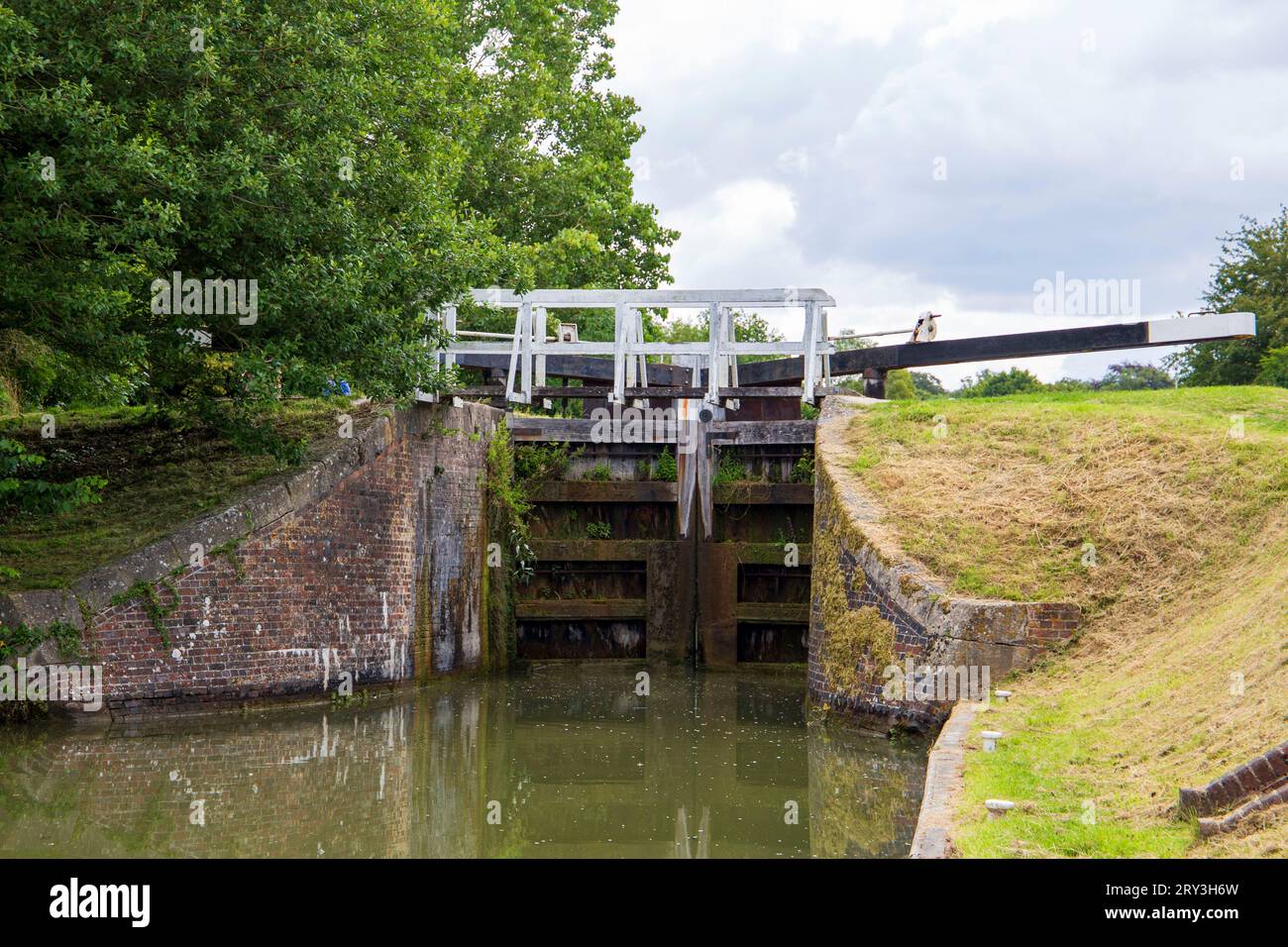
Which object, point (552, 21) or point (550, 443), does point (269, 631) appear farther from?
point (552, 21)

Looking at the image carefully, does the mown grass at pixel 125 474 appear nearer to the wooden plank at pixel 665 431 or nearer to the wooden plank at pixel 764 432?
the wooden plank at pixel 665 431

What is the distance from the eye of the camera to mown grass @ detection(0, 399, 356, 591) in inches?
508

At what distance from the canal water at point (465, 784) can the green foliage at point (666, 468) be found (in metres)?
4.28

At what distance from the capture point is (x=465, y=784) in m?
10.7

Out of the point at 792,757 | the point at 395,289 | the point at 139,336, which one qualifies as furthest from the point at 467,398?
the point at 792,757

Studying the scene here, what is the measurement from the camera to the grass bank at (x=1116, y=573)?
23.8 ft

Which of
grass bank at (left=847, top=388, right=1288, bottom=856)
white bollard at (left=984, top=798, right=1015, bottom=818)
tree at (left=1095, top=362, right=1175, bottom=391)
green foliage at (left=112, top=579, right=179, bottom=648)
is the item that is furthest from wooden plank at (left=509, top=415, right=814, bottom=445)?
tree at (left=1095, top=362, right=1175, bottom=391)

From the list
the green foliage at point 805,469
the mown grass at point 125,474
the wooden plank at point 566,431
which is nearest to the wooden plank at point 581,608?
the wooden plank at point 566,431

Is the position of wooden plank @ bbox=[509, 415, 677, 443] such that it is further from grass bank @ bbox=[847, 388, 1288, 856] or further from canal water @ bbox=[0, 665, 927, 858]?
canal water @ bbox=[0, 665, 927, 858]

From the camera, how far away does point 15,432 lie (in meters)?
16.3

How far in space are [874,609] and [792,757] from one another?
177 cm

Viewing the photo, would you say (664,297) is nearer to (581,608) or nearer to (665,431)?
(665,431)

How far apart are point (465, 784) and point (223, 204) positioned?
215 inches

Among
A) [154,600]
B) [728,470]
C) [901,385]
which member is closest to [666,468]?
[728,470]
